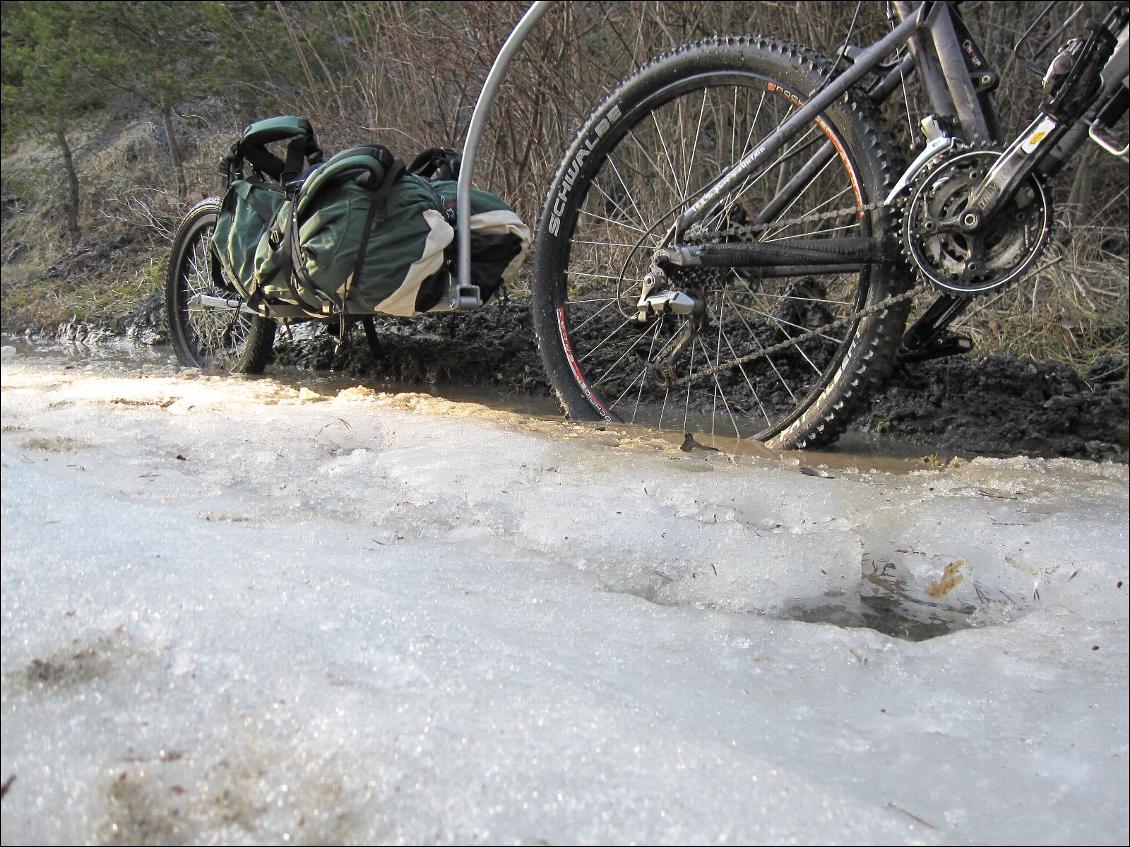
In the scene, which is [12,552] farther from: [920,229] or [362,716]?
[920,229]

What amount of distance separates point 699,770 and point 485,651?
0.29 metres

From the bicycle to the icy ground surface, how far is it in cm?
58

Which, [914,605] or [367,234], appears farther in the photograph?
[367,234]

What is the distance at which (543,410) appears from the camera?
3.10 m

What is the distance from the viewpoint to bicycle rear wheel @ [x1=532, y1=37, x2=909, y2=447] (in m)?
2.19

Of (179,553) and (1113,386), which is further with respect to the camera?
(1113,386)

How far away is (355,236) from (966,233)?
1.58 metres

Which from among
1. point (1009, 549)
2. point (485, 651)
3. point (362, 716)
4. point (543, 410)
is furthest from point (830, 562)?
point (543, 410)

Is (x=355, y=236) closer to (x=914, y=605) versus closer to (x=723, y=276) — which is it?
(x=723, y=276)

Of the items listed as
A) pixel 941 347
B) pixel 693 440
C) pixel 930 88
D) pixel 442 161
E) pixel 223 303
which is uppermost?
pixel 930 88

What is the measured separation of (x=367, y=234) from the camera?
2.49 m

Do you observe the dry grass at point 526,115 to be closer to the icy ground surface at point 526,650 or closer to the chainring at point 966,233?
the chainring at point 966,233

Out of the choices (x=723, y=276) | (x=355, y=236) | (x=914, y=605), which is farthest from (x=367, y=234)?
(x=914, y=605)

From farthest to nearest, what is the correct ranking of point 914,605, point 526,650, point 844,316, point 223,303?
point 223,303
point 844,316
point 914,605
point 526,650
